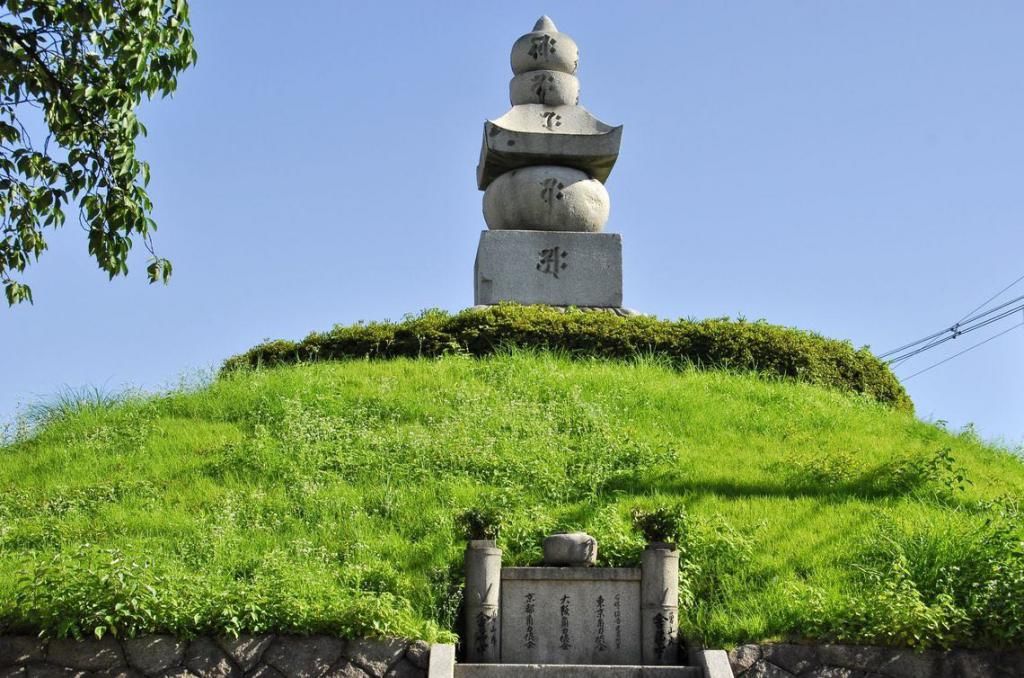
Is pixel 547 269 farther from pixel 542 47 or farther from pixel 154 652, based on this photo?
pixel 154 652

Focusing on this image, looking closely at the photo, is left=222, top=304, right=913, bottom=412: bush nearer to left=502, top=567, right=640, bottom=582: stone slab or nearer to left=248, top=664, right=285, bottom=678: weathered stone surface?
left=502, top=567, right=640, bottom=582: stone slab

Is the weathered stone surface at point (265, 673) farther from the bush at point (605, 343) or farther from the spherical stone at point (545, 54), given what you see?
the spherical stone at point (545, 54)

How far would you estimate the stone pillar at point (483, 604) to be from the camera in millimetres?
8055

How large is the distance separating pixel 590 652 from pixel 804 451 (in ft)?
12.6

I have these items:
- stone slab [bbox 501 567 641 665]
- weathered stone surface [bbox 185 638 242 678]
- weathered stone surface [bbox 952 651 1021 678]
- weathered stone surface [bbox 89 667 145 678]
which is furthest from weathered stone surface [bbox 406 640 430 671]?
weathered stone surface [bbox 952 651 1021 678]

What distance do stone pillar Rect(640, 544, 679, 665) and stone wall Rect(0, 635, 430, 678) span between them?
1.45 meters

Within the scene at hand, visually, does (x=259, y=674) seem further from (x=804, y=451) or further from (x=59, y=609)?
(x=804, y=451)

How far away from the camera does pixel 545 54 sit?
58.7 ft

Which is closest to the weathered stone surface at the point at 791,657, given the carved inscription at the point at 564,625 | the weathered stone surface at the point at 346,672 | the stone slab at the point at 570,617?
the stone slab at the point at 570,617

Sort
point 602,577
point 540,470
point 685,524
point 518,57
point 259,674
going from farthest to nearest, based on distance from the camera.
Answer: point 518,57, point 540,470, point 685,524, point 602,577, point 259,674

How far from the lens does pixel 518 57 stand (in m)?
18.0

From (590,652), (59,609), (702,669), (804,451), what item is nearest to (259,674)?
(59,609)

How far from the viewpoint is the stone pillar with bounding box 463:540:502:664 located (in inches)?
317

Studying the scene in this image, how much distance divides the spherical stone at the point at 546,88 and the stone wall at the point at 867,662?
36.4 ft
